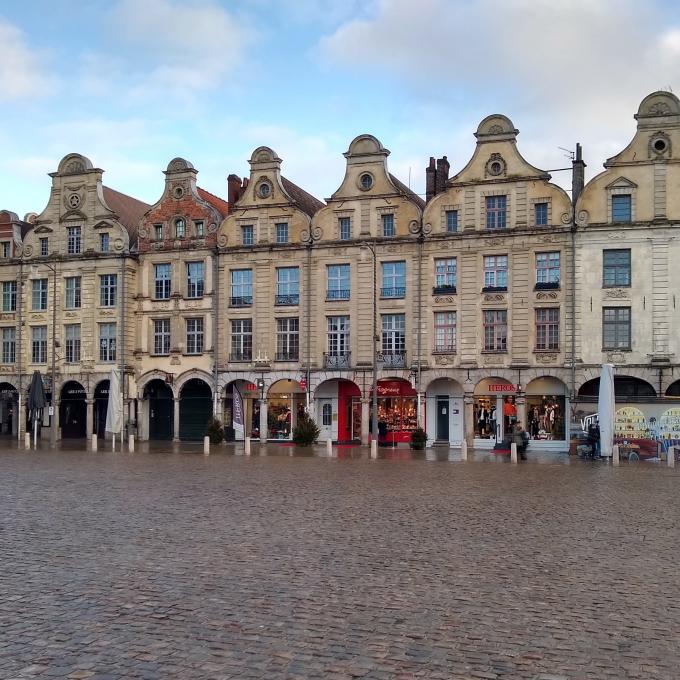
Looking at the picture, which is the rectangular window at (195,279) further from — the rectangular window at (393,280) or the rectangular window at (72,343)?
the rectangular window at (393,280)

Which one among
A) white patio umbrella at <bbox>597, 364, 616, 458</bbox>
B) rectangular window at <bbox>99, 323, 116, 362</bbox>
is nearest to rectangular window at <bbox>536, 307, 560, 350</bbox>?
white patio umbrella at <bbox>597, 364, 616, 458</bbox>

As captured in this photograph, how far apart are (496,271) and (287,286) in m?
10.9

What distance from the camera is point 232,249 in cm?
4894

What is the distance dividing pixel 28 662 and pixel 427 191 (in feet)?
145

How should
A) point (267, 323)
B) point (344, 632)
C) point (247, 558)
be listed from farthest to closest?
point (267, 323) < point (247, 558) < point (344, 632)

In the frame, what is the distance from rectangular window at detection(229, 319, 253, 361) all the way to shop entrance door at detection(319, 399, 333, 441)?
453cm

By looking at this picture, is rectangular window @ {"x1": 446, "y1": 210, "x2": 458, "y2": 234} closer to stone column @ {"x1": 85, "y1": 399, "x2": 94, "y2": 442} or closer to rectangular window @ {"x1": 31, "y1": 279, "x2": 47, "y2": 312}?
stone column @ {"x1": 85, "y1": 399, "x2": 94, "y2": 442}

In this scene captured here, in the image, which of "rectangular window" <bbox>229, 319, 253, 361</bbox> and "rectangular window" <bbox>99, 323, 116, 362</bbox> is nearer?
"rectangular window" <bbox>229, 319, 253, 361</bbox>

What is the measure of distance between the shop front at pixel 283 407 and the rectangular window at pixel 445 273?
30.4 feet

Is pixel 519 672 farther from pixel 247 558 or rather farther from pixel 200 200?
pixel 200 200

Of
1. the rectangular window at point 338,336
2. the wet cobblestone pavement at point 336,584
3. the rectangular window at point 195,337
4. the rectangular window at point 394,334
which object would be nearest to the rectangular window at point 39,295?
the rectangular window at point 195,337

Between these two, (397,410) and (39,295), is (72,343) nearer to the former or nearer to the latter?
(39,295)

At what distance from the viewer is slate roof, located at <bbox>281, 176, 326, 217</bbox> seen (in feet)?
168

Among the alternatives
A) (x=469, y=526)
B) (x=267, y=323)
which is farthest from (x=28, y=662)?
(x=267, y=323)
